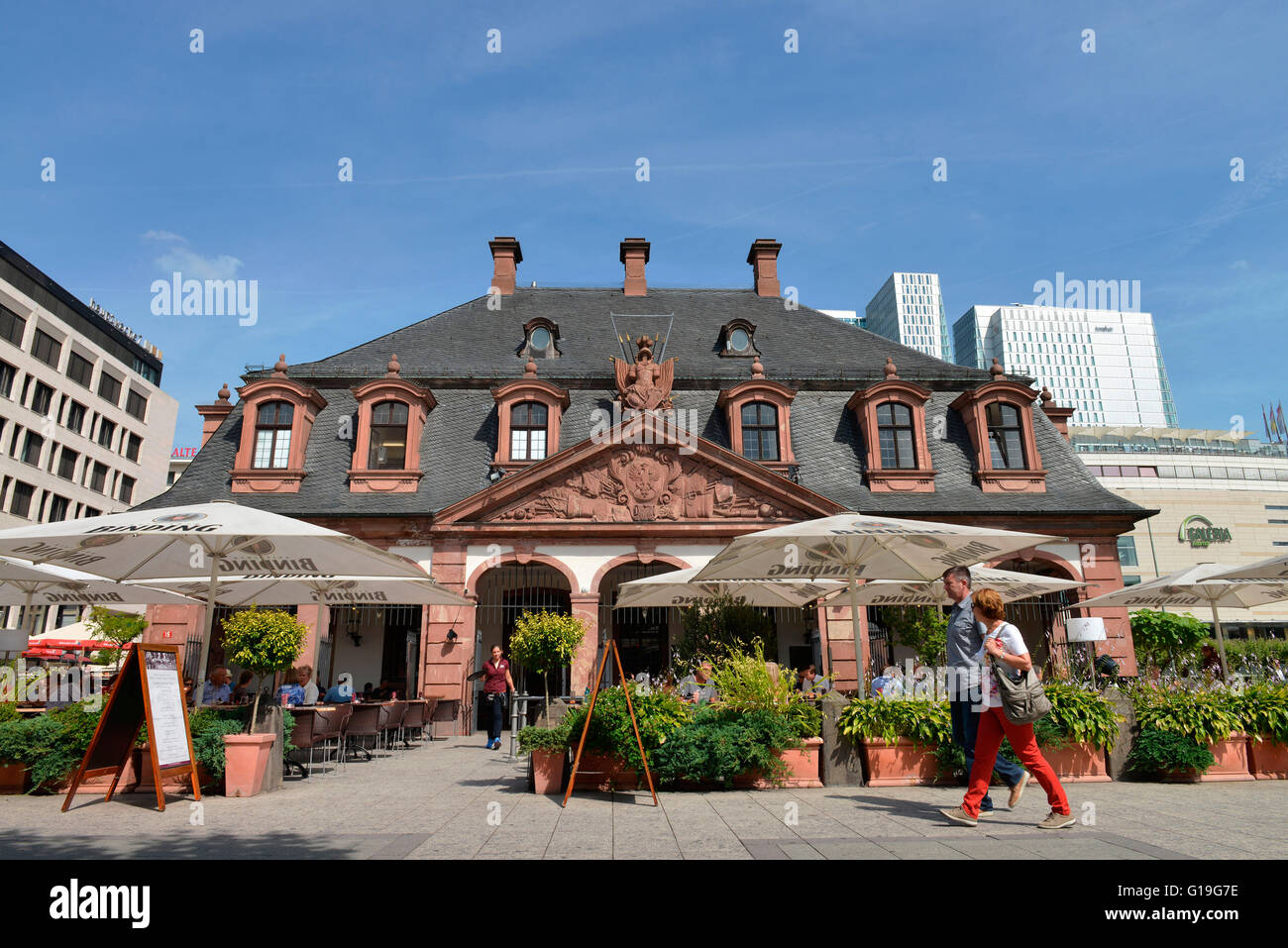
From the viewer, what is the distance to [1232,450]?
95.1 m

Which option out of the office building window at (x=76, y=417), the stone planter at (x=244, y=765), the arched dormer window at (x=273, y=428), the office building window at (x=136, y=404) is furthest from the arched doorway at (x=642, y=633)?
the office building window at (x=136, y=404)

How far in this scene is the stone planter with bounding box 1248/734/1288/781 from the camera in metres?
9.74

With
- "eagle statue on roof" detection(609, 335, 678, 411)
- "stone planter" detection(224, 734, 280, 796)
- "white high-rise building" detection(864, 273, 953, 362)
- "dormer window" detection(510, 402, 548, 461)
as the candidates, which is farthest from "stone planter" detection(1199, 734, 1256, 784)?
"white high-rise building" detection(864, 273, 953, 362)

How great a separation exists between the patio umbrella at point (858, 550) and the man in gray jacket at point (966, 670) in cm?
176

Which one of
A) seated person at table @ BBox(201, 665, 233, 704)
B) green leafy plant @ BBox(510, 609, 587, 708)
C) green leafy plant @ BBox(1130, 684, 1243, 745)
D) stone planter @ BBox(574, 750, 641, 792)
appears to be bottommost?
stone planter @ BBox(574, 750, 641, 792)

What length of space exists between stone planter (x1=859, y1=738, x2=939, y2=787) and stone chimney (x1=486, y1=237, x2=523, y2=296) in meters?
22.4

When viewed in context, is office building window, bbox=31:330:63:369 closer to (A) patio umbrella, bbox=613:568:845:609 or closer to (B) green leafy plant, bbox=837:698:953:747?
(A) patio umbrella, bbox=613:568:845:609

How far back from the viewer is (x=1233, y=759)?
31.8 feet

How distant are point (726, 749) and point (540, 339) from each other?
58.3 ft

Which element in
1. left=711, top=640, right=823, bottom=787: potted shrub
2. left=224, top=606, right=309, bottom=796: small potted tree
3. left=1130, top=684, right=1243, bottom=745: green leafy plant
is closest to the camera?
left=711, top=640, right=823, bottom=787: potted shrub

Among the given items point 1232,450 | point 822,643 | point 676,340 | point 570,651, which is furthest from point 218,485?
point 1232,450

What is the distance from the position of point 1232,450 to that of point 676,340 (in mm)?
97119

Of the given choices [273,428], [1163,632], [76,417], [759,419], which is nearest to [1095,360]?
[1163,632]

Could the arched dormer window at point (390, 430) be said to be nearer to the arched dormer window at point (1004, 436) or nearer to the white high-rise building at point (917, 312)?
the arched dormer window at point (1004, 436)
